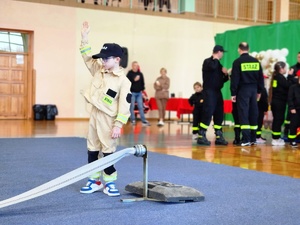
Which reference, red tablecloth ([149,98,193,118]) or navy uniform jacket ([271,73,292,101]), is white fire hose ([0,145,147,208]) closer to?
navy uniform jacket ([271,73,292,101])

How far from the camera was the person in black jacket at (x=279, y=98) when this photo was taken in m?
8.95

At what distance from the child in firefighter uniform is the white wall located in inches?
508

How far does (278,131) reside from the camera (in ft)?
29.3

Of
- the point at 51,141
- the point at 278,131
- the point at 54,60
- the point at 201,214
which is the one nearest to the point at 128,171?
the point at 201,214

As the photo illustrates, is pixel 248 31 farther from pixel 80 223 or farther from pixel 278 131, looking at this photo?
pixel 80 223

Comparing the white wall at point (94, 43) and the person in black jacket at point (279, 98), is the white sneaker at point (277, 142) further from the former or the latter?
the white wall at point (94, 43)

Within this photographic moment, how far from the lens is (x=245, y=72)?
8.51 meters

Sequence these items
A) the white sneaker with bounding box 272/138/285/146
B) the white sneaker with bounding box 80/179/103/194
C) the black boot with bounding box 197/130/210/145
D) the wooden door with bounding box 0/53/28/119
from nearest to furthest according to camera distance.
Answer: the white sneaker with bounding box 80/179/103/194 → the black boot with bounding box 197/130/210/145 → the white sneaker with bounding box 272/138/285/146 → the wooden door with bounding box 0/53/28/119

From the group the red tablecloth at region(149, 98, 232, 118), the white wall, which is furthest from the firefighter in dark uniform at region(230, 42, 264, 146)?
the white wall

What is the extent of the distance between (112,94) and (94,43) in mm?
13618

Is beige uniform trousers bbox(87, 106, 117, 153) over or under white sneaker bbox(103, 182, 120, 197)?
over

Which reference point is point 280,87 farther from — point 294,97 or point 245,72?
point 245,72

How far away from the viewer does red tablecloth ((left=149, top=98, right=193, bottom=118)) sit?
605 inches

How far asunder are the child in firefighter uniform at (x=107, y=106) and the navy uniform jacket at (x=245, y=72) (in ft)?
15.8
